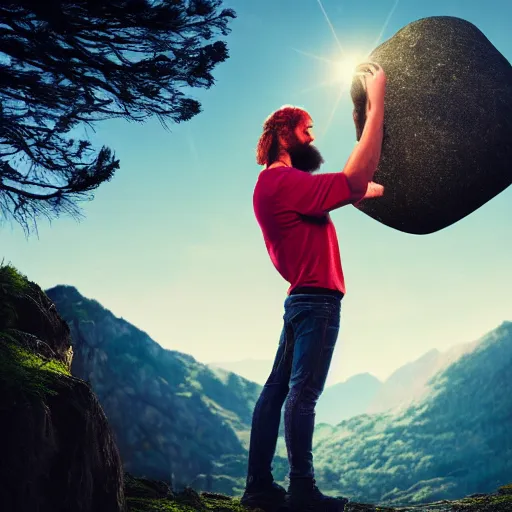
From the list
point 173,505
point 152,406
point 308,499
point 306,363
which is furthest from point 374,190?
point 152,406

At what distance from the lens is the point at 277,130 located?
3104 mm

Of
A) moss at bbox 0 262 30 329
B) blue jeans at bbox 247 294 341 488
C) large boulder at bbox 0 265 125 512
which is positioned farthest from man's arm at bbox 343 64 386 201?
moss at bbox 0 262 30 329

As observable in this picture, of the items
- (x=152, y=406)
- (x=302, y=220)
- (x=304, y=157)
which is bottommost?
(x=302, y=220)

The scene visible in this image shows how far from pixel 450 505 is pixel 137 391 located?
46.3m

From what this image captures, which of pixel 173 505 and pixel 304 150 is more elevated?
pixel 304 150

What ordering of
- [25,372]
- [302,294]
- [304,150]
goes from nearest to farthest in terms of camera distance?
[25,372] → [302,294] → [304,150]

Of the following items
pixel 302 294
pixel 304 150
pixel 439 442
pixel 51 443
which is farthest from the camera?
pixel 439 442

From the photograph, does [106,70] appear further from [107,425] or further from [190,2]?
[107,425]

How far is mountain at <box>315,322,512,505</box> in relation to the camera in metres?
56.2

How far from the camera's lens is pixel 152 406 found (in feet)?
155

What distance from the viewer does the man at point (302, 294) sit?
2656mm

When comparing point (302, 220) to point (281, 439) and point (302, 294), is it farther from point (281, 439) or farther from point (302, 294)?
point (281, 439)

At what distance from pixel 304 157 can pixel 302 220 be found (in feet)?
1.62

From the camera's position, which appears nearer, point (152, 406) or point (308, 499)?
point (308, 499)
